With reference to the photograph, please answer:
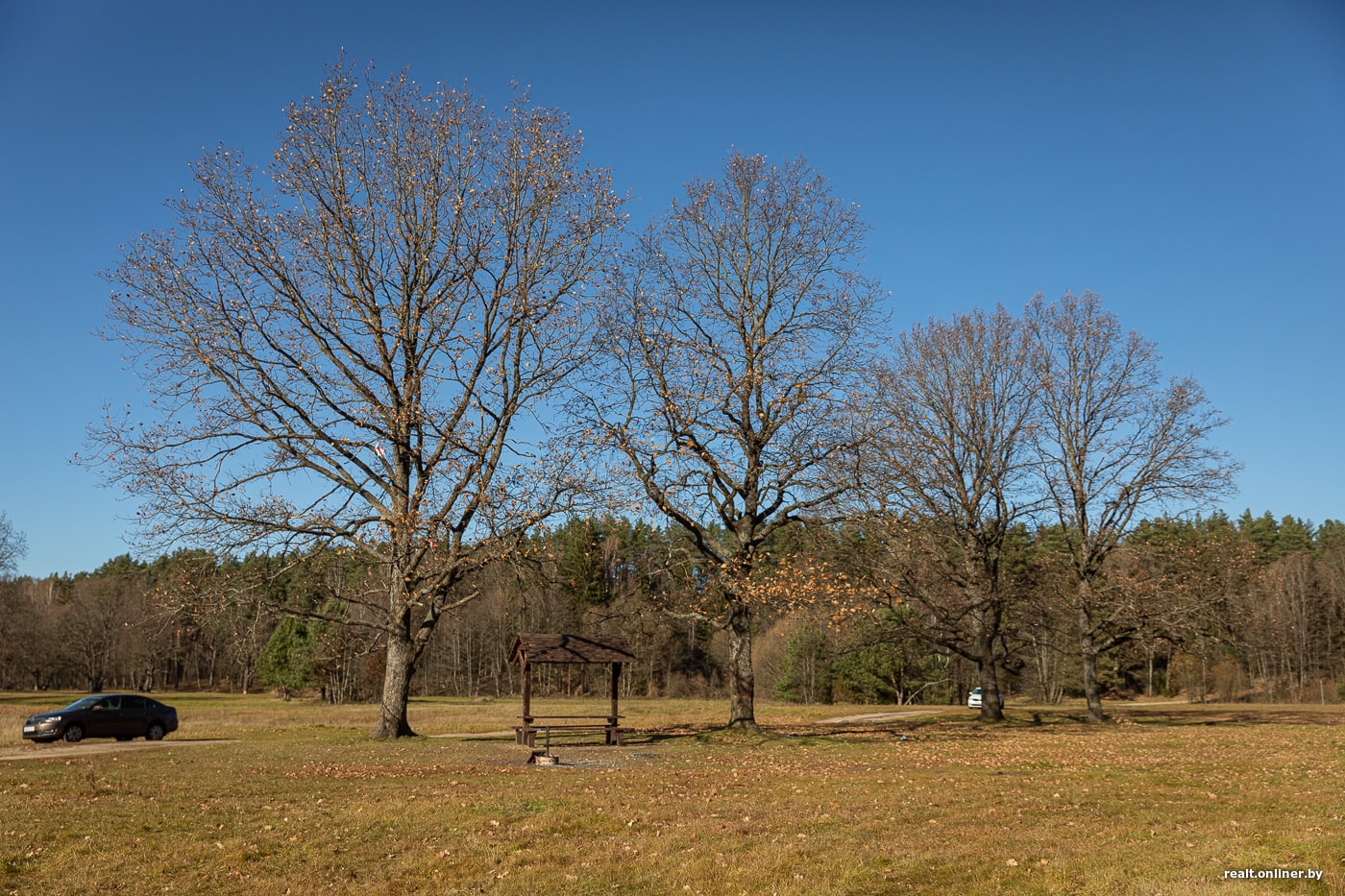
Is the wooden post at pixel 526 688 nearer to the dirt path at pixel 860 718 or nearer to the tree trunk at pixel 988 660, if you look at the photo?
the dirt path at pixel 860 718

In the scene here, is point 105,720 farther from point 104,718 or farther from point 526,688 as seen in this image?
point 526,688

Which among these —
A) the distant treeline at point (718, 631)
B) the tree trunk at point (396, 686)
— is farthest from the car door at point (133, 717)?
the tree trunk at point (396, 686)

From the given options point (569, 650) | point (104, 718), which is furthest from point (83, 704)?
point (569, 650)

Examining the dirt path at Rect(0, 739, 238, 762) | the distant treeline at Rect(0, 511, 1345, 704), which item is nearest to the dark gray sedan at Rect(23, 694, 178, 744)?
the dirt path at Rect(0, 739, 238, 762)

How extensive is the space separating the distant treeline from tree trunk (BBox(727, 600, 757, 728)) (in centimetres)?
101

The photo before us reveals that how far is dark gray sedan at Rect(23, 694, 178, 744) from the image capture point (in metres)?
28.1

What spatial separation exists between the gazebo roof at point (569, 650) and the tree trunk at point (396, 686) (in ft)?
9.72

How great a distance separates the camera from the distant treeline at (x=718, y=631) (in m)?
24.0

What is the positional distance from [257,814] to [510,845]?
3950 millimetres

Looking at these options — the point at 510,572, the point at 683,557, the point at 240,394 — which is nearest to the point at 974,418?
the point at 683,557

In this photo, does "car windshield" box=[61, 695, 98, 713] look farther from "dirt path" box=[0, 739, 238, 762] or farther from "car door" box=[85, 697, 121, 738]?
"dirt path" box=[0, 739, 238, 762]

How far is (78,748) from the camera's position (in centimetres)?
2578

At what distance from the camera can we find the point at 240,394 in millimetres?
24328

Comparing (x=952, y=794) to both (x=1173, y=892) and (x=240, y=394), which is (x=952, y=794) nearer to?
(x=1173, y=892)
